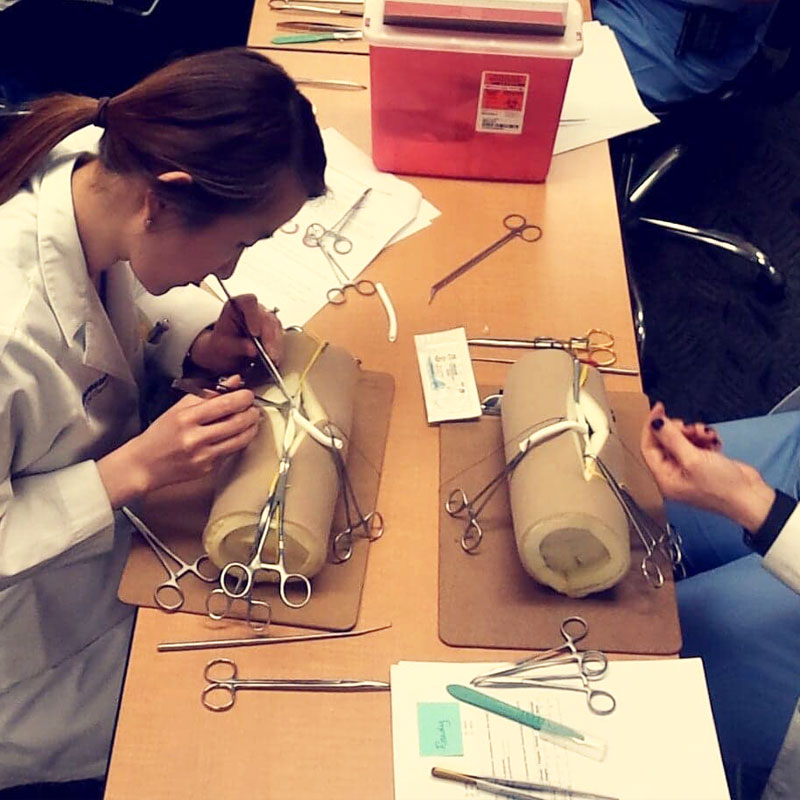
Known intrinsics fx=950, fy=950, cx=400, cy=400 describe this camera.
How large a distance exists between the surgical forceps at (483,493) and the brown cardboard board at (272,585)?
0.08 meters

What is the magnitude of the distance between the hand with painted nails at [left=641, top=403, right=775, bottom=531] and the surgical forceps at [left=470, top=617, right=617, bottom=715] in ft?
0.64

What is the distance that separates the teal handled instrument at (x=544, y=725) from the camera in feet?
2.78

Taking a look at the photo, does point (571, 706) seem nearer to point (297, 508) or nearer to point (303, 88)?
point (297, 508)

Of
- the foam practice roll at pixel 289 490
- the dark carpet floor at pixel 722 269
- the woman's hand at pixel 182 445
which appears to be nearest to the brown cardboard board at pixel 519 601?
the foam practice roll at pixel 289 490

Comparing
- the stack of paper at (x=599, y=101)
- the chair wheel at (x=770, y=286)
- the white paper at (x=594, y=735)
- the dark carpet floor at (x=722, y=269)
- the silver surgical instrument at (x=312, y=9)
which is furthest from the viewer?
the chair wheel at (x=770, y=286)

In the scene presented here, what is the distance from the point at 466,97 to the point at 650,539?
63 centimetres

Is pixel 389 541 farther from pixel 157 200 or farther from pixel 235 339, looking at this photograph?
pixel 157 200

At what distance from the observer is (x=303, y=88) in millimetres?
1462

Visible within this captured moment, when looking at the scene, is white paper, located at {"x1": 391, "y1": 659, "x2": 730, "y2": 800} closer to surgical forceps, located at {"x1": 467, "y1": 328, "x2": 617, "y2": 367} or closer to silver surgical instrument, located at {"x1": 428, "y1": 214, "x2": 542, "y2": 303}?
surgical forceps, located at {"x1": 467, "y1": 328, "x2": 617, "y2": 367}

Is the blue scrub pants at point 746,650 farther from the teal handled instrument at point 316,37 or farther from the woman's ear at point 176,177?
the teal handled instrument at point 316,37

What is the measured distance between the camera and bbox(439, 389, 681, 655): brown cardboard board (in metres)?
0.91

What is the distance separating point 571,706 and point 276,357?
460mm

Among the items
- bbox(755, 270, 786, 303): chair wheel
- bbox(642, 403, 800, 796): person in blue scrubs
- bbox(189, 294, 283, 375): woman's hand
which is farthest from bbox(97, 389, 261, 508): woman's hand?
bbox(755, 270, 786, 303): chair wheel

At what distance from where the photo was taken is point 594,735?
0.85m
